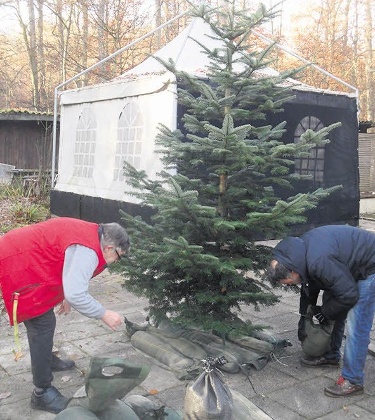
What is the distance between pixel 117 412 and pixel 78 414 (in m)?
0.23

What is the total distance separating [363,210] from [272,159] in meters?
12.5

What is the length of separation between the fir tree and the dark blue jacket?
348mm

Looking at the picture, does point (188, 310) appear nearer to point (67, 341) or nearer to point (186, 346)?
point (186, 346)

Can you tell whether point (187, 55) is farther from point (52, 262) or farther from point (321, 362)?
point (52, 262)

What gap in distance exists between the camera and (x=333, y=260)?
12.5 feet

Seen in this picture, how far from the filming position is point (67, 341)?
5.17 metres

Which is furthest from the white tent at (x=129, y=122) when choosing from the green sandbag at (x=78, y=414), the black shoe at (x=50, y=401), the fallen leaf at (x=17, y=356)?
the green sandbag at (x=78, y=414)

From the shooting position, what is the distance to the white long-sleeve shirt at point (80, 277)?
11.0ft

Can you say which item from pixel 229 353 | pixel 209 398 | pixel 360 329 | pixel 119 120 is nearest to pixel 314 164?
pixel 119 120

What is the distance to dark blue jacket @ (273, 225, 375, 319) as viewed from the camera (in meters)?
3.78

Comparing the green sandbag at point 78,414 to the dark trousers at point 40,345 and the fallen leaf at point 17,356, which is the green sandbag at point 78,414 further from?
the fallen leaf at point 17,356

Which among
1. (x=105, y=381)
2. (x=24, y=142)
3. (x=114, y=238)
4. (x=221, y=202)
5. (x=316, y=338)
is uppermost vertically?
(x=24, y=142)

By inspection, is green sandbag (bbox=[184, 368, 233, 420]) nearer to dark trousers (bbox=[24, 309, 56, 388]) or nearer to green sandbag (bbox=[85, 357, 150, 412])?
green sandbag (bbox=[85, 357, 150, 412])

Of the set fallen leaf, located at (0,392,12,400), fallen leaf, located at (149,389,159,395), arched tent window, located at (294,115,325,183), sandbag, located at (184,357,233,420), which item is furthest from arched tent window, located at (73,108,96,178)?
sandbag, located at (184,357,233,420)
